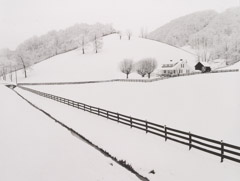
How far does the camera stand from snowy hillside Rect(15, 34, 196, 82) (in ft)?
269

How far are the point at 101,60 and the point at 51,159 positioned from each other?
3230 inches

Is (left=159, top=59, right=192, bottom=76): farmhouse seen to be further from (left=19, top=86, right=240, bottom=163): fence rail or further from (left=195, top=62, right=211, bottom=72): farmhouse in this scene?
(left=19, top=86, right=240, bottom=163): fence rail

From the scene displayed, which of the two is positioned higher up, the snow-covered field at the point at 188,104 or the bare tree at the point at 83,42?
the bare tree at the point at 83,42

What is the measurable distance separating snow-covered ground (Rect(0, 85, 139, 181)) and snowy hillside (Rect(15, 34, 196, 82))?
2340 inches

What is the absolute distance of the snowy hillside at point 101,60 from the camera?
269 feet

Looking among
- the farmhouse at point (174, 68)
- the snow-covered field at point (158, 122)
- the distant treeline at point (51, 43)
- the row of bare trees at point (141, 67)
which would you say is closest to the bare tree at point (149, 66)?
the row of bare trees at point (141, 67)

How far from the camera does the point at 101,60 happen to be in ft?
308

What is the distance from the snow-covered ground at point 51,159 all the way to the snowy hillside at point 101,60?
59.4m

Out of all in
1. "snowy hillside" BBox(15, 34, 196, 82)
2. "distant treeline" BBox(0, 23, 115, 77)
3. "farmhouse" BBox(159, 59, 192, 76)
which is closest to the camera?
"farmhouse" BBox(159, 59, 192, 76)

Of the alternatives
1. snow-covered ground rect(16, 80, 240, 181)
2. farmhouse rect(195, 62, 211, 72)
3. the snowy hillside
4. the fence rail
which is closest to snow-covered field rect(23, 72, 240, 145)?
snow-covered ground rect(16, 80, 240, 181)

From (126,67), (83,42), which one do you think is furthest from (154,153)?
(83,42)

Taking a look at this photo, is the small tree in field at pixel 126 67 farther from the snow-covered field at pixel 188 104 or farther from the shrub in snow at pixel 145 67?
the snow-covered field at pixel 188 104

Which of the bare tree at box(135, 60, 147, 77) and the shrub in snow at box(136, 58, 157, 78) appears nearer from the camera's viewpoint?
the shrub in snow at box(136, 58, 157, 78)

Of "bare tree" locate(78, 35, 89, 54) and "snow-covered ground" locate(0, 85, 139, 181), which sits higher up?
"bare tree" locate(78, 35, 89, 54)
